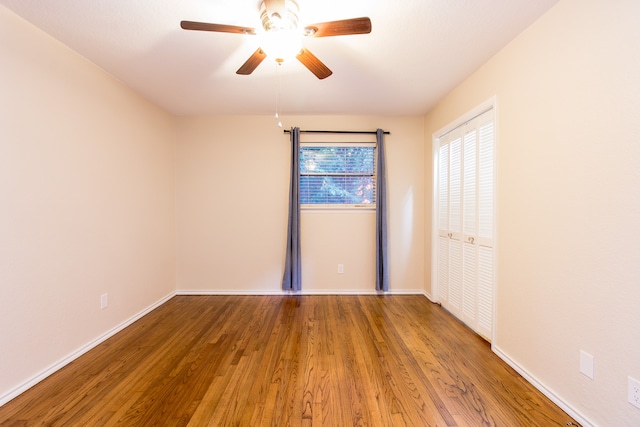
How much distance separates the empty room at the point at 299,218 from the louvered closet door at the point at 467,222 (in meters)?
0.03

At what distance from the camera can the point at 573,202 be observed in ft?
4.77

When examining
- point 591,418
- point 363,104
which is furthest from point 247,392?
point 363,104

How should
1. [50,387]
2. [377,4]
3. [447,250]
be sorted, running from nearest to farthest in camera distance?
[377,4], [50,387], [447,250]

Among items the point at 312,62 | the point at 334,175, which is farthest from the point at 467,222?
the point at 312,62

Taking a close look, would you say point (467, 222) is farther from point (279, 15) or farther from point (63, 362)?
point (63, 362)

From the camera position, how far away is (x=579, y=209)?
1420 millimetres

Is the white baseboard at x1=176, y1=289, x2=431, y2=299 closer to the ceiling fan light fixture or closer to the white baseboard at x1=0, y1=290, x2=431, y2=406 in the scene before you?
the white baseboard at x1=0, y1=290, x2=431, y2=406

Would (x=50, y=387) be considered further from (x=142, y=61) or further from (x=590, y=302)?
(x=590, y=302)

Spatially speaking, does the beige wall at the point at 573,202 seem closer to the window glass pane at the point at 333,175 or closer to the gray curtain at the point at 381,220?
the gray curtain at the point at 381,220

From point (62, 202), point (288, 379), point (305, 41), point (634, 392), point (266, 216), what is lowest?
point (288, 379)

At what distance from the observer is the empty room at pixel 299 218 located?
1.38 meters

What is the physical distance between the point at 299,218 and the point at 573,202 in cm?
262

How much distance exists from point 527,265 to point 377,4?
1987mm

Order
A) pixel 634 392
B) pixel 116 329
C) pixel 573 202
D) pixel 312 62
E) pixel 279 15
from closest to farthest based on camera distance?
pixel 634 392, pixel 279 15, pixel 573 202, pixel 312 62, pixel 116 329
